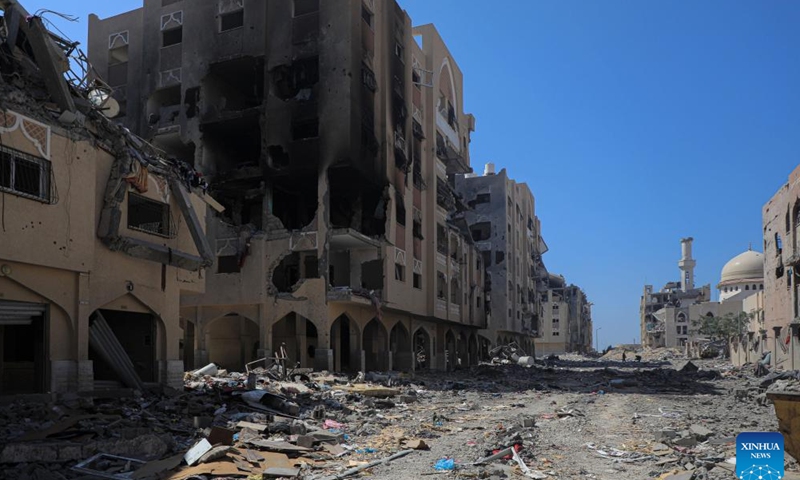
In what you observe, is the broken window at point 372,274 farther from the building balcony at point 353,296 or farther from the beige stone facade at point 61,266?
the beige stone facade at point 61,266

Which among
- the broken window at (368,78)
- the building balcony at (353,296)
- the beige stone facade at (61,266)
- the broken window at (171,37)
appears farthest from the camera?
the broken window at (171,37)

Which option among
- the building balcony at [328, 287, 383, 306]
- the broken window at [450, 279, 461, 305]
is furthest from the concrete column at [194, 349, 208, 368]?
the broken window at [450, 279, 461, 305]

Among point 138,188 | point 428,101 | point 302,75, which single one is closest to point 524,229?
point 428,101

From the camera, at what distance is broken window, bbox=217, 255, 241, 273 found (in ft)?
108

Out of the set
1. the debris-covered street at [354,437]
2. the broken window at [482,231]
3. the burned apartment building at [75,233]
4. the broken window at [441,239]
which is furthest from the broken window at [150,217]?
the broken window at [482,231]

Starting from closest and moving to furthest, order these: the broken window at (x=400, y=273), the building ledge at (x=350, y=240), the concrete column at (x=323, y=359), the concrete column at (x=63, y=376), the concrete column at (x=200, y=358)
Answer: the concrete column at (x=63, y=376)
the concrete column at (x=323, y=359)
the building ledge at (x=350, y=240)
the concrete column at (x=200, y=358)
the broken window at (x=400, y=273)

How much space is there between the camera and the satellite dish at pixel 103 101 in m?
18.1

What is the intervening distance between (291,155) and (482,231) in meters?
36.6

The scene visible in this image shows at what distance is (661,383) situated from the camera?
33.2 m

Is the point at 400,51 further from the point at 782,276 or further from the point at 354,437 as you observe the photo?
the point at 354,437

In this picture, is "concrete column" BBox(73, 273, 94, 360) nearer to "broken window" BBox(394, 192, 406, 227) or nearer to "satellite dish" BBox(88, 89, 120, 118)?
"satellite dish" BBox(88, 89, 120, 118)

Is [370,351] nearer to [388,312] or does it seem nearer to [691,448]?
[388,312]

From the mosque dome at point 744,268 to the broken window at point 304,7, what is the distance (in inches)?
2901

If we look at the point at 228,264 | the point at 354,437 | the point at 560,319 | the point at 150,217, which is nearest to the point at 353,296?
the point at 228,264
